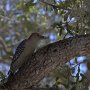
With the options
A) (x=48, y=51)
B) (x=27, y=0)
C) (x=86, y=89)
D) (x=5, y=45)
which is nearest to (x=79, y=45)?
(x=48, y=51)

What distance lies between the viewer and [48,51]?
454 cm

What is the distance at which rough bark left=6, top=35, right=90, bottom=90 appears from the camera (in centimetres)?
451

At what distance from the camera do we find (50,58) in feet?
14.8

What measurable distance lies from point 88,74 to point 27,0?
1.70 metres

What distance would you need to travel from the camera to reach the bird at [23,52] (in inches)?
195

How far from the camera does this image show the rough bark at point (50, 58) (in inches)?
178

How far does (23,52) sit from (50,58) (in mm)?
729

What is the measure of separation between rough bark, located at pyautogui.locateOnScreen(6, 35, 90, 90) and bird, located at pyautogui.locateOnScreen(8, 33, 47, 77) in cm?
29

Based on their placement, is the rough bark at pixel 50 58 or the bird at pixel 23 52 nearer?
the rough bark at pixel 50 58

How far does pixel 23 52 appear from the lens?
5156 millimetres

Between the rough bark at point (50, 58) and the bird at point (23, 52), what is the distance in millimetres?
289

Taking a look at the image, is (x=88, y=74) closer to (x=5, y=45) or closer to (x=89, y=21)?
(x=89, y=21)

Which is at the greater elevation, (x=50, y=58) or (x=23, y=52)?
(x=23, y=52)

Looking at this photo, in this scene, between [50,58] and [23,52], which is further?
[23,52]
